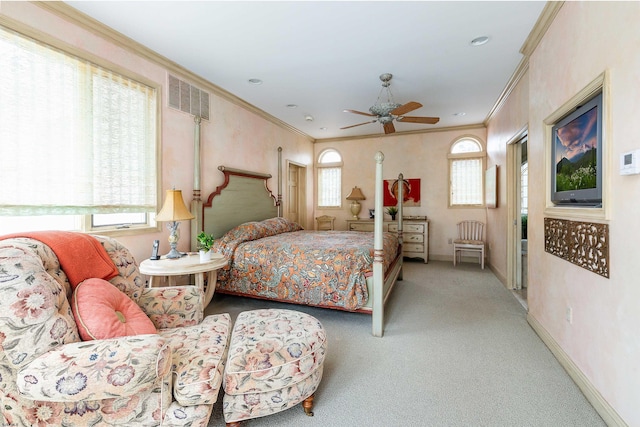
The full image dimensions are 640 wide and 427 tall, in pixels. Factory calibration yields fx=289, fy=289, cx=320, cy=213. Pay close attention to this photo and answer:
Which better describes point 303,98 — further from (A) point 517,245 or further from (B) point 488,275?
(B) point 488,275

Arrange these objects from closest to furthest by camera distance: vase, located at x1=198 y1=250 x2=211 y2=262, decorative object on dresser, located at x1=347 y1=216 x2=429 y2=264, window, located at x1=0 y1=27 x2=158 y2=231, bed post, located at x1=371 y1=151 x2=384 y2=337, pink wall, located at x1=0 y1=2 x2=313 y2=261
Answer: window, located at x1=0 y1=27 x2=158 y2=231, pink wall, located at x1=0 y1=2 x2=313 y2=261, bed post, located at x1=371 y1=151 x2=384 y2=337, vase, located at x1=198 y1=250 x2=211 y2=262, decorative object on dresser, located at x1=347 y1=216 x2=429 y2=264

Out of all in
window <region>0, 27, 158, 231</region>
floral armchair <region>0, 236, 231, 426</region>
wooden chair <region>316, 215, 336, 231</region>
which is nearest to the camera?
floral armchair <region>0, 236, 231, 426</region>

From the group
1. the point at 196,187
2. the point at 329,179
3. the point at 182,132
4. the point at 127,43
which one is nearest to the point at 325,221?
the point at 329,179

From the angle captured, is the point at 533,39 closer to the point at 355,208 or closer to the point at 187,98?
the point at 187,98

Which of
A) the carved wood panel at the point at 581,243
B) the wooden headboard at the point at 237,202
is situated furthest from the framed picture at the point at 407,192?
the carved wood panel at the point at 581,243

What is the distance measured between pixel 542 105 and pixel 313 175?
4751 mm

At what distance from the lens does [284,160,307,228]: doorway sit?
585 centimetres

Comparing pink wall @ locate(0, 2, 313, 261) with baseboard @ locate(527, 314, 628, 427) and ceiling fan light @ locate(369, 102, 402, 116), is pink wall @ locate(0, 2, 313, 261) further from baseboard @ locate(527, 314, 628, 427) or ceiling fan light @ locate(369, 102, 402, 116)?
baseboard @ locate(527, 314, 628, 427)

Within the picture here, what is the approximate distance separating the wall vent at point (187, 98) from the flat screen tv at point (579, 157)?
11.8ft

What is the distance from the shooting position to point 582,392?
5.95 ft

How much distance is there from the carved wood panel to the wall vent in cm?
379

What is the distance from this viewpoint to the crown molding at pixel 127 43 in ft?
7.25

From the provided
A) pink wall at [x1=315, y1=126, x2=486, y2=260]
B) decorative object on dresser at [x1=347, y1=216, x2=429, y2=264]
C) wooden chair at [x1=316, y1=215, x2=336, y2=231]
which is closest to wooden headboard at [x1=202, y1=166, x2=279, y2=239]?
wooden chair at [x1=316, y1=215, x2=336, y2=231]

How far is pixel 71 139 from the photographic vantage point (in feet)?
7.61
